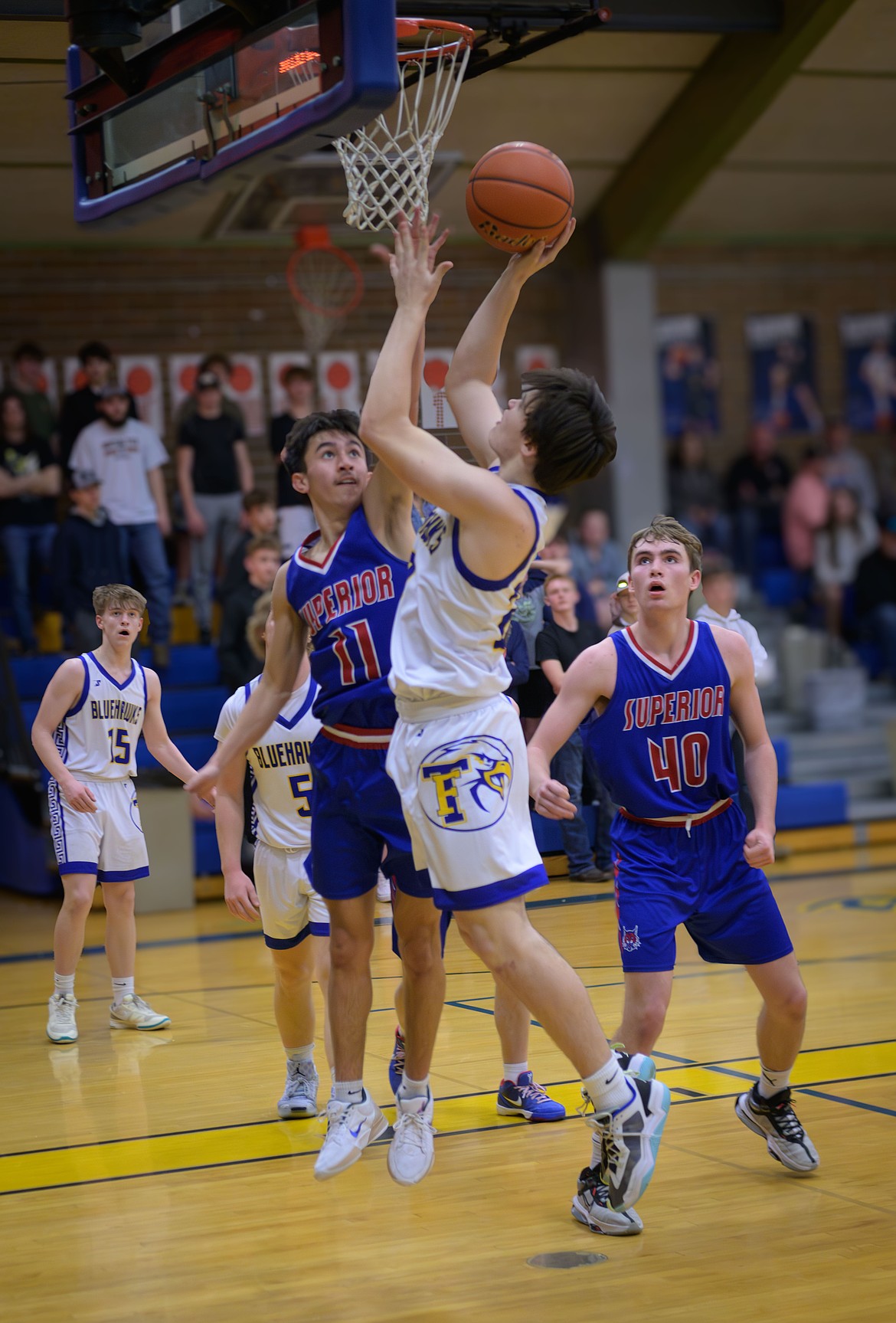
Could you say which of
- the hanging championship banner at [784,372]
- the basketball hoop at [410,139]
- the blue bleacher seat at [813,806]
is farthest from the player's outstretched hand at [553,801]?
the hanging championship banner at [784,372]

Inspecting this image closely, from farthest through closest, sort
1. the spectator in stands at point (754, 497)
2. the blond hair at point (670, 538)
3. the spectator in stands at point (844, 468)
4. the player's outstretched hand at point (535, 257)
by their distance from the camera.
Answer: the spectator in stands at point (844, 468) < the spectator in stands at point (754, 497) < the blond hair at point (670, 538) < the player's outstretched hand at point (535, 257)

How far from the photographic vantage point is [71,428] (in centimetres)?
1084

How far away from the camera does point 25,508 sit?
37.2 feet

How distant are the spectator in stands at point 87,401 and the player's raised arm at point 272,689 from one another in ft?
23.0

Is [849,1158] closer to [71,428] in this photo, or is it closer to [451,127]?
[71,428]

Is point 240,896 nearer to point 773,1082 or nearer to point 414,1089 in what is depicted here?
point 414,1089

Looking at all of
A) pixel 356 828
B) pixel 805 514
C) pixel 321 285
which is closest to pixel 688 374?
pixel 805 514

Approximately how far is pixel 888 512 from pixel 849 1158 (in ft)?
40.0

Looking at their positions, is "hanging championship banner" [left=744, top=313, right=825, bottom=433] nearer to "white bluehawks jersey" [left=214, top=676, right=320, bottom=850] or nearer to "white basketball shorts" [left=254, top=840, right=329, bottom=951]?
"white bluehawks jersey" [left=214, top=676, right=320, bottom=850]

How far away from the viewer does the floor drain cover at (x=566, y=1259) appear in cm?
357

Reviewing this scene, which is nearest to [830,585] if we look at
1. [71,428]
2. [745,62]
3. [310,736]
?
[745,62]

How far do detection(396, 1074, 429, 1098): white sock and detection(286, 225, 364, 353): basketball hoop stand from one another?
801 centimetres

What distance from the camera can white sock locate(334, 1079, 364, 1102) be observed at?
381cm

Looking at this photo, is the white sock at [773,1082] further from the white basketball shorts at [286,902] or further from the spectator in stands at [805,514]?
the spectator in stands at [805,514]
